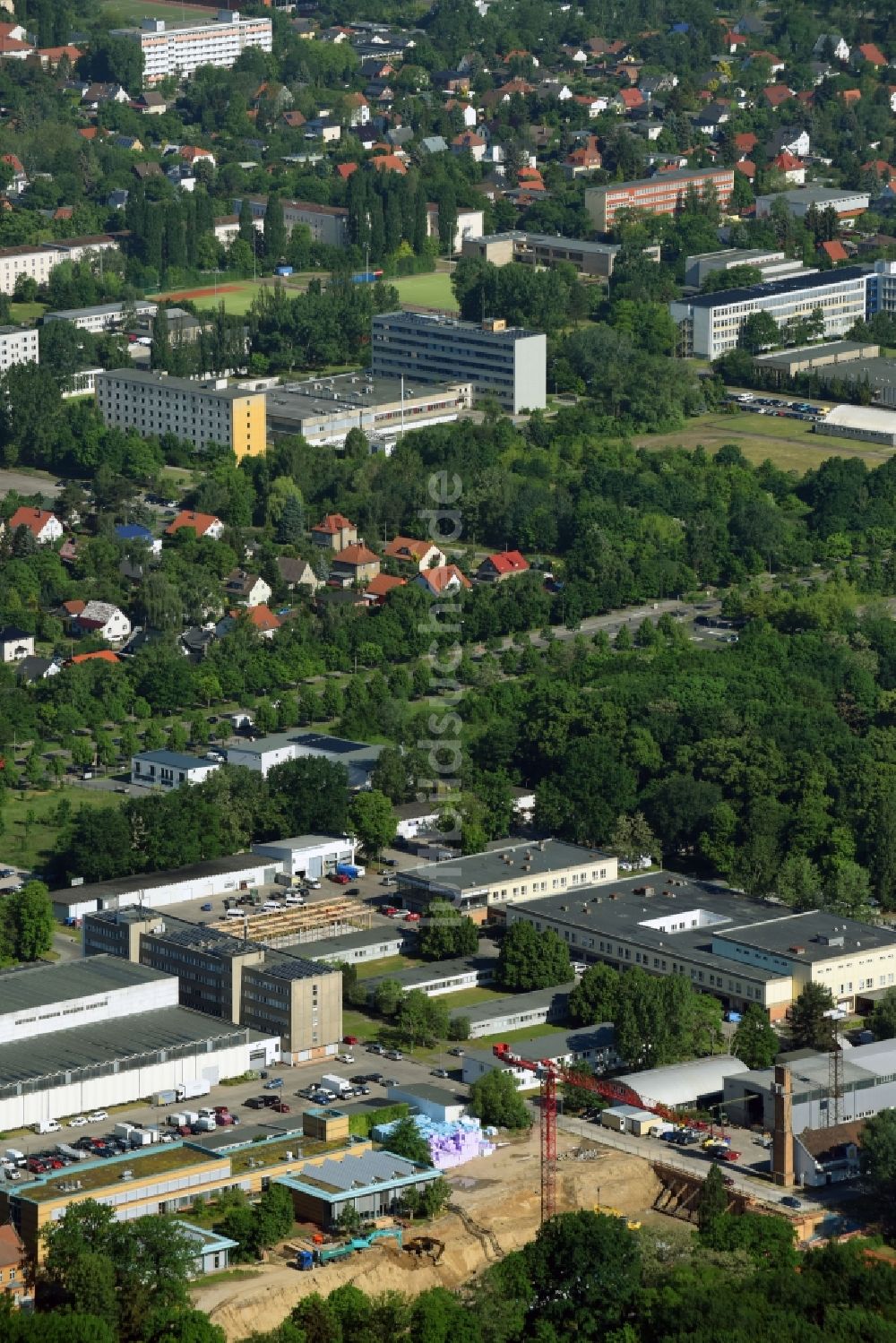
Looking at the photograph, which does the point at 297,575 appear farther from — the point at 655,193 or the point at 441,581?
the point at 655,193

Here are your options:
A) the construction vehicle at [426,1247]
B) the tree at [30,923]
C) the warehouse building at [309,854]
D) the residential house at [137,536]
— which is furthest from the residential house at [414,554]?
the construction vehicle at [426,1247]

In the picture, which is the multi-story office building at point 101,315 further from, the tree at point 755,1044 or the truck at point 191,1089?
the tree at point 755,1044

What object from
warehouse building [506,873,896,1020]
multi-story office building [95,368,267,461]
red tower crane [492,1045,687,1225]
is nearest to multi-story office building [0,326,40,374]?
multi-story office building [95,368,267,461]

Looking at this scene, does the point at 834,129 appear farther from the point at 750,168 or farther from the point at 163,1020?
the point at 163,1020

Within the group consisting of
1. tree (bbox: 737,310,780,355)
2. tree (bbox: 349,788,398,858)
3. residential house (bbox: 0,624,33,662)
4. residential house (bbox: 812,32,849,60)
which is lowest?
tree (bbox: 349,788,398,858)

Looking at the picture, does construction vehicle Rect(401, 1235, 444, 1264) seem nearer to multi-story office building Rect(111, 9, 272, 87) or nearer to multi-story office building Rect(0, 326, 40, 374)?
multi-story office building Rect(0, 326, 40, 374)

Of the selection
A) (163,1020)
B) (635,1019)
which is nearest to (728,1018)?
(635,1019)
